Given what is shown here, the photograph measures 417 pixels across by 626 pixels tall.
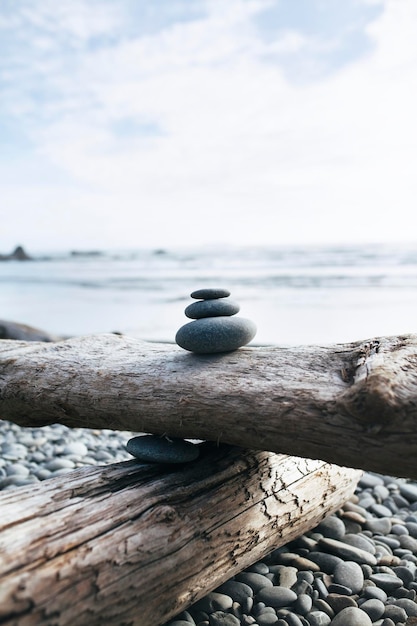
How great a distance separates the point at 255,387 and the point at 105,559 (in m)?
0.81

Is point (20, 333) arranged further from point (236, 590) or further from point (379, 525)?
point (236, 590)

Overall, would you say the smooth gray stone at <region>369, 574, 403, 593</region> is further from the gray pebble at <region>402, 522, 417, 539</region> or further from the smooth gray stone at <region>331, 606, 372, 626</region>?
the gray pebble at <region>402, 522, 417, 539</region>

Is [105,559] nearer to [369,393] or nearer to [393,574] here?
[369,393]

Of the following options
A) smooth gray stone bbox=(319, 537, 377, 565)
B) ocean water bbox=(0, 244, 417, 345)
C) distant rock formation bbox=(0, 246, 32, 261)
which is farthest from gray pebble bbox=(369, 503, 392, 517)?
distant rock formation bbox=(0, 246, 32, 261)

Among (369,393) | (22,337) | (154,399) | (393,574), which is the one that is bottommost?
(393,574)

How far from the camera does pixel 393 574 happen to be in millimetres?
2570

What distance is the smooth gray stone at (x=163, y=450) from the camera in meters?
2.32

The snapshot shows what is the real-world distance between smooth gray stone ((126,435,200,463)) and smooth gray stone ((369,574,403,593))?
3.28 ft

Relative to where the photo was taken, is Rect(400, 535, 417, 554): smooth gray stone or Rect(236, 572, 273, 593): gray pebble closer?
Rect(236, 572, 273, 593): gray pebble

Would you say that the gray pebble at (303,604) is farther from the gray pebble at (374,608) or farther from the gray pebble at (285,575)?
the gray pebble at (374,608)

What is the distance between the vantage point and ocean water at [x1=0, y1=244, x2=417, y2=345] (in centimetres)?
934

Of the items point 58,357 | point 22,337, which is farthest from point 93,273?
point 58,357

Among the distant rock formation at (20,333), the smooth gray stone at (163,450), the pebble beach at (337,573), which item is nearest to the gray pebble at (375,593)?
the pebble beach at (337,573)

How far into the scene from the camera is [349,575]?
8.25 ft
